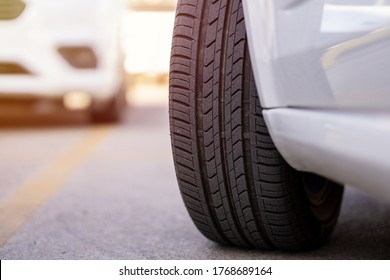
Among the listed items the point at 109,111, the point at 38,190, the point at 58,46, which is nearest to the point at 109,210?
the point at 38,190

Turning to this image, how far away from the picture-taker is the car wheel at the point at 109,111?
654cm

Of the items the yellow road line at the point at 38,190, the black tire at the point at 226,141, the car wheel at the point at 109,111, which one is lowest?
the car wheel at the point at 109,111

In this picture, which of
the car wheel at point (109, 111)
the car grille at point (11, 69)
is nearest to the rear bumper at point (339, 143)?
the car grille at point (11, 69)

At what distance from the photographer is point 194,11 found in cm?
220

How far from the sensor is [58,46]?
5.67 meters

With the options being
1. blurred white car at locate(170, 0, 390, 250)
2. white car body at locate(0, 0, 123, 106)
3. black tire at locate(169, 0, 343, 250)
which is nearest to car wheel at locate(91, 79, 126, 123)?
white car body at locate(0, 0, 123, 106)

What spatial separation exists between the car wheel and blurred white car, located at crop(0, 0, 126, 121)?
23cm

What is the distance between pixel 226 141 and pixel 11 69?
3.56 meters

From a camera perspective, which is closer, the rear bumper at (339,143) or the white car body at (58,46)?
the rear bumper at (339,143)

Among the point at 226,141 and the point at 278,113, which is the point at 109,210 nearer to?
the point at 226,141

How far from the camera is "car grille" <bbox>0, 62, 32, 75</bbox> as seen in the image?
546 cm

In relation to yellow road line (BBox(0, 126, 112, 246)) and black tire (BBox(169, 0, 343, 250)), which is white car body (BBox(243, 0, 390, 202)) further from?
yellow road line (BBox(0, 126, 112, 246))

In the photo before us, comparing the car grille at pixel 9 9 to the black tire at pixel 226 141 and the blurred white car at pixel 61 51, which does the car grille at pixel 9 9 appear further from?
the black tire at pixel 226 141
